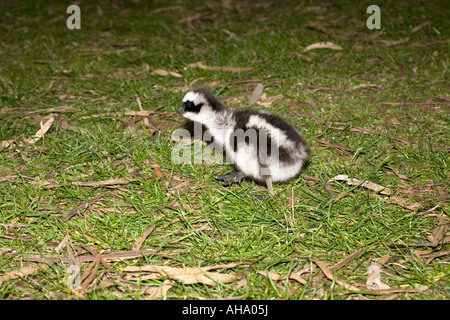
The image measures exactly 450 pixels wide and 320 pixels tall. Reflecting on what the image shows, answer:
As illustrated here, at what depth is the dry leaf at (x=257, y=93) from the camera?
548 centimetres

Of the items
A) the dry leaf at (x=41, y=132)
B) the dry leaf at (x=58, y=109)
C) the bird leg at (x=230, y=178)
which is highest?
the dry leaf at (x=58, y=109)

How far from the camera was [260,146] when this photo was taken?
3.99 m

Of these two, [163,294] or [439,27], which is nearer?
[163,294]

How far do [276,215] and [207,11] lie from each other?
5844 mm

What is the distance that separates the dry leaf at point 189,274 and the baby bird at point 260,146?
3.48ft

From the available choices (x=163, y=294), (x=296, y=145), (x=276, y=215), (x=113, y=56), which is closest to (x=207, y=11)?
(x=113, y=56)

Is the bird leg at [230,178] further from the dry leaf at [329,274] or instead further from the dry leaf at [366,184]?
the dry leaf at [329,274]

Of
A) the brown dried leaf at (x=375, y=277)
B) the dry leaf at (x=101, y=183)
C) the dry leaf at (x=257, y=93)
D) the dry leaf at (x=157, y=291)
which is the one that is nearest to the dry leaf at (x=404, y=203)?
the brown dried leaf at (x=375, y=277)

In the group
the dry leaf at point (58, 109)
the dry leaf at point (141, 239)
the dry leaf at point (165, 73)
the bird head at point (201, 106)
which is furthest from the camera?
the dry leaf at point (165, 73)

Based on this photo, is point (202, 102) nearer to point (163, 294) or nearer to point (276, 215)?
point (276, 215)

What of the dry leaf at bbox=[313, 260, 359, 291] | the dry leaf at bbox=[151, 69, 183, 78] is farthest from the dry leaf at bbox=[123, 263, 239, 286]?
the dry leaf at bbox=[151, 69, 183, 78]

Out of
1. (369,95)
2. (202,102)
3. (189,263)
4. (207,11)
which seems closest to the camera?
(189,263)

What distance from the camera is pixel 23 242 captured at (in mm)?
3463
